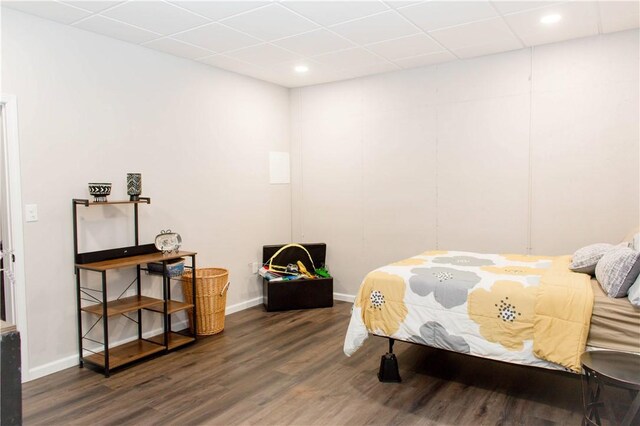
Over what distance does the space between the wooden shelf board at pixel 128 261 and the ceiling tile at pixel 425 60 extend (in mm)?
2767

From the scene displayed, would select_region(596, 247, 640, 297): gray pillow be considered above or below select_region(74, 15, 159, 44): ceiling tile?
below

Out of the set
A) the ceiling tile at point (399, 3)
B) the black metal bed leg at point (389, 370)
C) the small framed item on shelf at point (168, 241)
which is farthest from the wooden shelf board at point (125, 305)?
the ceiling tile at point (399, 3)

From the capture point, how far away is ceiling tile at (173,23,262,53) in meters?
3.50

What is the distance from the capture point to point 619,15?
3320mm

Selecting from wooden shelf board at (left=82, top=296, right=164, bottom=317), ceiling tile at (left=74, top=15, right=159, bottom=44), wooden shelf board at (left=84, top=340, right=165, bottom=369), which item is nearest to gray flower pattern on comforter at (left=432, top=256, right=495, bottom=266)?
wooden shelf board at (left=82, top=296, right=164, bottom=317)

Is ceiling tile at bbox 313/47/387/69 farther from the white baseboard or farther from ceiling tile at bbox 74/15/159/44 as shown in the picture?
the white baseboard

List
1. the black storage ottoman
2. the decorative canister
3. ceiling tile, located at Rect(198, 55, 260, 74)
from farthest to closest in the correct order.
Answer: the black storage ottoman < ceiling tile, located at Rect(198, 55, 260, 74) < the decorative canister

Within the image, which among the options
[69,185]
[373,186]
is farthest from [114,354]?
[373,186]

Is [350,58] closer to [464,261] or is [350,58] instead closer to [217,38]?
[217,38]

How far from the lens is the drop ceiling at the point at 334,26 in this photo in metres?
3.09

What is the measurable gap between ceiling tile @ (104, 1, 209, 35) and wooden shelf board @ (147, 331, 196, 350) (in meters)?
2.51

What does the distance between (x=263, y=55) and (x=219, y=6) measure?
44.9 inches

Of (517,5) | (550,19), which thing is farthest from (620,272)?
(550,19)

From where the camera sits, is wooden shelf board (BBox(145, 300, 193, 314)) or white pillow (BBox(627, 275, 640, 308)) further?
wooden shelf board (BBox(145, 300, 193, 314))
